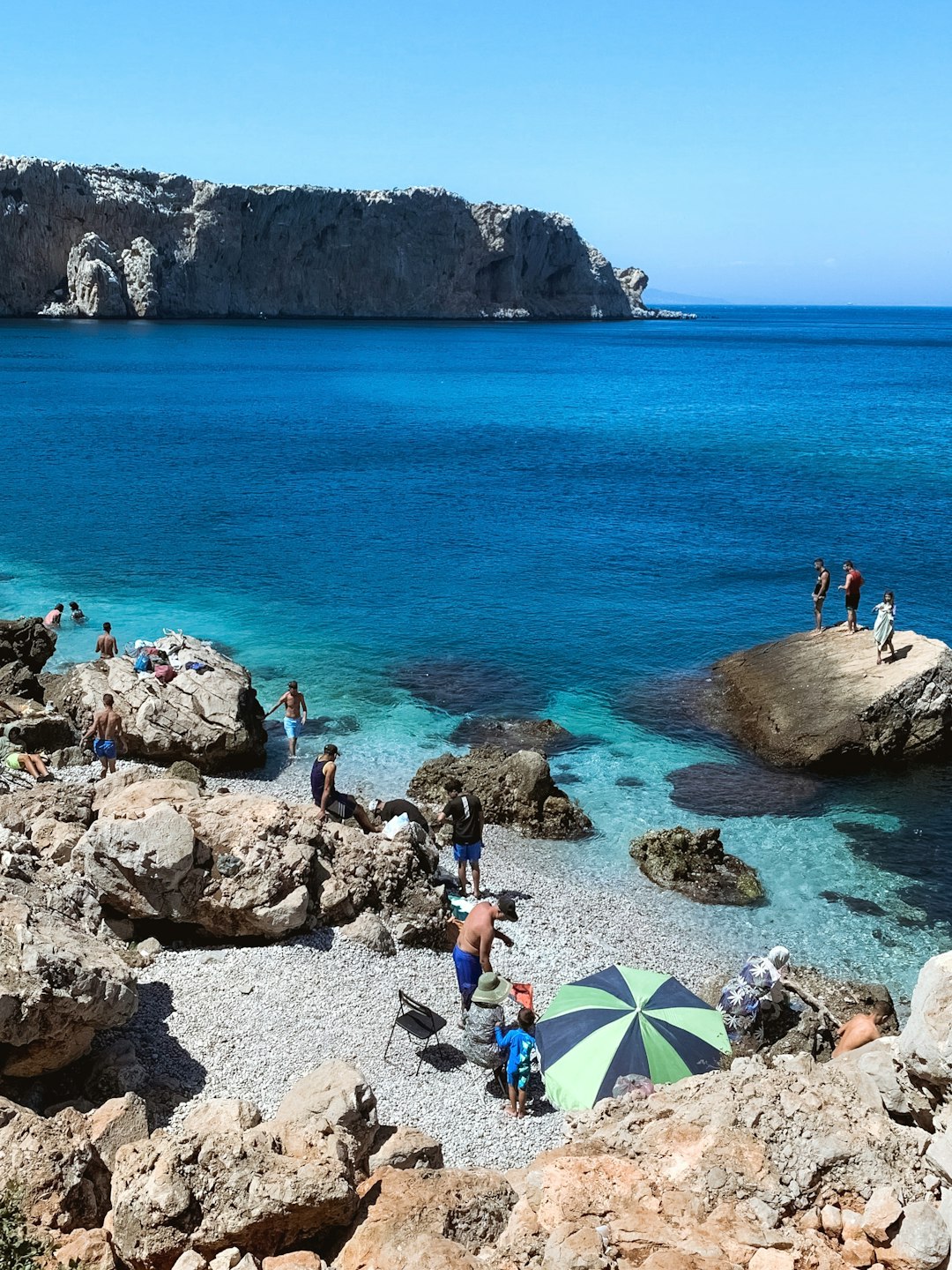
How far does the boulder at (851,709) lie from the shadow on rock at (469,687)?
4917mm

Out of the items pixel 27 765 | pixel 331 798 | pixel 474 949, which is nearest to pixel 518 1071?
pixel 474 949

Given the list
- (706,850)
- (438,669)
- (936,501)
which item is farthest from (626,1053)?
(936,501)

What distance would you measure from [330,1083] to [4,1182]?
282 cm

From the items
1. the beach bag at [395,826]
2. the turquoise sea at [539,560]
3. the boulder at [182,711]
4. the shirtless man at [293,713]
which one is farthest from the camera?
the shirtless man at [293,713]

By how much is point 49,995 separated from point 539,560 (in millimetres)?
29560

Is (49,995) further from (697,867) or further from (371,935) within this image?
(697,867)

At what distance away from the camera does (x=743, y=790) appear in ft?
71.1

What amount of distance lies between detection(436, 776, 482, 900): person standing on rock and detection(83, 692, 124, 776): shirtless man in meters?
7.24

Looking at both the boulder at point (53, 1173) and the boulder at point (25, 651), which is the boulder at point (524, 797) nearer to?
the boulder at point (25, 651)

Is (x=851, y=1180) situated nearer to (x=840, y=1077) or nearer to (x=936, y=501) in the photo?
(x=840, y=1077)

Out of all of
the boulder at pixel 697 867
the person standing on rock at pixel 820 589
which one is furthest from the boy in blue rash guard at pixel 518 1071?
the person standing on rock at pixel 820 589

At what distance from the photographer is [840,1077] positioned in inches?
350

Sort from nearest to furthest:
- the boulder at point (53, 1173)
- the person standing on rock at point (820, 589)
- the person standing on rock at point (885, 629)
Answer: the boulder at point (53, 1173)
the person standing on rock at point (885, 629)
the person standing on rock at point (820, 589)

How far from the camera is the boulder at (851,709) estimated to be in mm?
22828
